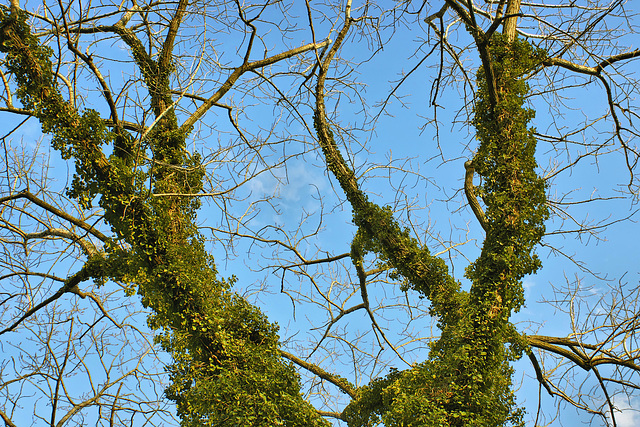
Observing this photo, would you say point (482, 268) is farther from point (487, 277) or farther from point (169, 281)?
point (169, 281)

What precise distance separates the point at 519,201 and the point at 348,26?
123 inches

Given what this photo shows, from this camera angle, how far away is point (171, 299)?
4793 millimetres

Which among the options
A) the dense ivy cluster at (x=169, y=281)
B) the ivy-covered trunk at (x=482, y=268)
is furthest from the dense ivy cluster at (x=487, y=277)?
the dense ivy cluster at (x=169, y=281)

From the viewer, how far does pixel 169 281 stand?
4.77m

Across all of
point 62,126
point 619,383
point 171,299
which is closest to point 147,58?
point 62,126

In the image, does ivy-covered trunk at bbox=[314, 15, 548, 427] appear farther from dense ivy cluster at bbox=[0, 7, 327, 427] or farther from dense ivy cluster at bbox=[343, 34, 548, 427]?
dense ivy cluster at bbox=[0, 7, 327, 427]

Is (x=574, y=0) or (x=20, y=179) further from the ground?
(x=574, y=0)

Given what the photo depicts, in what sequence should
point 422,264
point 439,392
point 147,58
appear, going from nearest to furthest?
point 439,392 → point 422,264 → point 147,58

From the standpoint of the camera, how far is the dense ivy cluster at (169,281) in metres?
4.55

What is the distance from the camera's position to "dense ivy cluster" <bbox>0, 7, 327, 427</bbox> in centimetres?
455

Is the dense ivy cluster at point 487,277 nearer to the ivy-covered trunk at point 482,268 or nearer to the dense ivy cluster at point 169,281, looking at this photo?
the ivy-covered trunk at point 482,268

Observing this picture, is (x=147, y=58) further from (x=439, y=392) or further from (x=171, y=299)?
(x=439, y=392)

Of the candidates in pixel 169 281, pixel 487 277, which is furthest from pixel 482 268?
pixel 169 281

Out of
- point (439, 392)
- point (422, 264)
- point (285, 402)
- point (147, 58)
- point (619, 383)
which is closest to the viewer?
point (439, 392)
